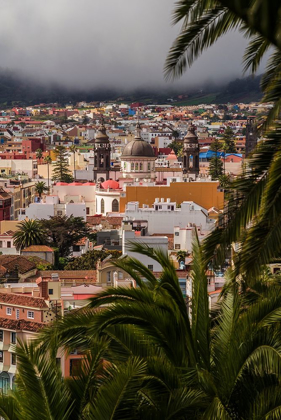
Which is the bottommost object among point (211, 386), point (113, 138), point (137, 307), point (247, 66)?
point (211, 386)

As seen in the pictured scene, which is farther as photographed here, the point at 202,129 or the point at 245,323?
the point at 202,129

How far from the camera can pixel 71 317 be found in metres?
8.76

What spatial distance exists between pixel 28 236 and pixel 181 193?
1262 cm

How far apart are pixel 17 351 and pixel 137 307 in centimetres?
125

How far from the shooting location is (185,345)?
8.64 m

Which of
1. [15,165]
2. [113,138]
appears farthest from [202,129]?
[15,165]

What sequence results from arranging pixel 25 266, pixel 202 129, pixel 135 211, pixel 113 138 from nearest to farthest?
pixel 25 266, pixel 135 211, pixel 113 138, pixel 202 129

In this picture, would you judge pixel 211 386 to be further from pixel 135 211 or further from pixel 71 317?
pixel 135 211

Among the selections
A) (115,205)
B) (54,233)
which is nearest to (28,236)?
(54,233)

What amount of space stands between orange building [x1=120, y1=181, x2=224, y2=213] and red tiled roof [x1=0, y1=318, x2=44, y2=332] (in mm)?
30816

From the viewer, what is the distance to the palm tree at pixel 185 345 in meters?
7.89

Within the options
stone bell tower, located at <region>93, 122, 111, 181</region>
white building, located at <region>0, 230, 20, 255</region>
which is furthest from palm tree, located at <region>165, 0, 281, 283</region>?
stone bell tower, located at <region>93, 122, 111, 181</region>

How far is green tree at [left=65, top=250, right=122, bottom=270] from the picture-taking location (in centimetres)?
3672

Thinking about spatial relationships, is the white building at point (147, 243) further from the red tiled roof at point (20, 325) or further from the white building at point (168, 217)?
the red tiled roof at point (20, 325)
